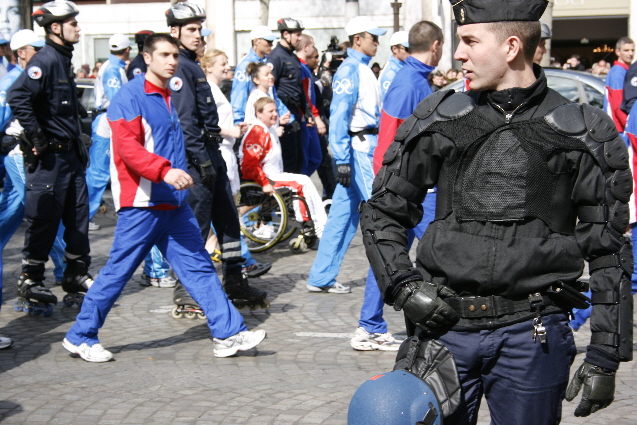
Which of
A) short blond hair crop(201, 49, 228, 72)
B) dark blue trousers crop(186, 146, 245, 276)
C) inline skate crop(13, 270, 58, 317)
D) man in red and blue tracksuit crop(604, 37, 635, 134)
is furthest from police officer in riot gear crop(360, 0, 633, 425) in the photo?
man in red and blue tracksuit crop(604, 37, 635, 134)

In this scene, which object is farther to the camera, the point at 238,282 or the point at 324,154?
the point at 324,154

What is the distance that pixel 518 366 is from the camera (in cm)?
278

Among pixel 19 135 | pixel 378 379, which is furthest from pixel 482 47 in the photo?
pixel 19 135

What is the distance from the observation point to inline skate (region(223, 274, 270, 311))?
6961 mm

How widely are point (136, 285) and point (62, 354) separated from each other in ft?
7.06

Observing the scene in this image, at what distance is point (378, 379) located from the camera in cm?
251

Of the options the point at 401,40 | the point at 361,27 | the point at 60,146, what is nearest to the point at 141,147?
the point at 60,146

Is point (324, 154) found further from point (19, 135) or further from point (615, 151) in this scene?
point (615, 151)

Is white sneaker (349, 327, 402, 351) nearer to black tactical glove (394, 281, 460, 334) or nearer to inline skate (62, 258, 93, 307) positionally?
inline skate (62, 258, 93, 307)

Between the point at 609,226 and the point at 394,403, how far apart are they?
2.87 feet

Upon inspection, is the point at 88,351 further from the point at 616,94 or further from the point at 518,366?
the point at 616,94

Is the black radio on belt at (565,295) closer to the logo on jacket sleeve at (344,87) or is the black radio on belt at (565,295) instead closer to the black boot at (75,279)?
Result: the logo on jacket sleeve at (344,87)

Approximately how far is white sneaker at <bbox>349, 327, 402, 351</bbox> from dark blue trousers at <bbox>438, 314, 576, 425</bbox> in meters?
3.00

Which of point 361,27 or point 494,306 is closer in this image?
point 494,306
